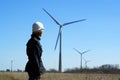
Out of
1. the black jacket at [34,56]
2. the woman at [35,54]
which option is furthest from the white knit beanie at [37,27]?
the black jacket at [34,56]

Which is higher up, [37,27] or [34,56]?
[37,27]

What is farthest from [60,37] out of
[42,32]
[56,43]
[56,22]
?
[42,32]

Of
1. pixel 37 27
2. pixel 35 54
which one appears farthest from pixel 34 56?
pixel 37 27

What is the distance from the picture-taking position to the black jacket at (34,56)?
7988 millimetres

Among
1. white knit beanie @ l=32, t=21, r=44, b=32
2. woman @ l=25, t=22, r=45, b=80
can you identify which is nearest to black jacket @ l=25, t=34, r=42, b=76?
woman @ l=25, t=22, r=45, b=80

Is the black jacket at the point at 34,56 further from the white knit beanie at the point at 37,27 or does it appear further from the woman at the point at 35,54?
the white knit beanie at the point at 37,27

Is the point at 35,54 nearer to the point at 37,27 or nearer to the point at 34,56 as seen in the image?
the point at 34,56

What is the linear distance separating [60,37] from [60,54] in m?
1.53

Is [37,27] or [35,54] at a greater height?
[37,27]

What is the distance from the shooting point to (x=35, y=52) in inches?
317

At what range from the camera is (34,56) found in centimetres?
802

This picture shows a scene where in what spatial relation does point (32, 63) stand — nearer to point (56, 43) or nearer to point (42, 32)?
point (42, 32)

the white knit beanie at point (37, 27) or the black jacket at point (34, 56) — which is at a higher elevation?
the white knit beanie at point (37, 27)

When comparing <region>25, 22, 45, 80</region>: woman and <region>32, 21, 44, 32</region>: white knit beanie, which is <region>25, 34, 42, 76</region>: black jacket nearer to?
<region>25, 22, 45, 80</region>: woman
